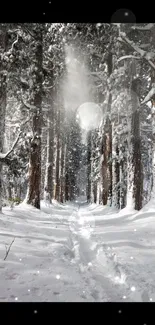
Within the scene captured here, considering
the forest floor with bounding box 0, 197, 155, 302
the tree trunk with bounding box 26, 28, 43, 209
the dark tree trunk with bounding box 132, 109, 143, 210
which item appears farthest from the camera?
the tree trunk with bounding box 26, 28, 43, 209

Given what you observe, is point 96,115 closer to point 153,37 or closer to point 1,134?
point 153,37

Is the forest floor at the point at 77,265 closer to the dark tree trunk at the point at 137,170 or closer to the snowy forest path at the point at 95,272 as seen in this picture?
the snowy forest path at the point at 95,272

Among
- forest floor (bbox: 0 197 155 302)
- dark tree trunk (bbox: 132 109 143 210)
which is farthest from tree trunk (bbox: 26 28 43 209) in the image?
forest floor (bbox: 0 197 155 302)

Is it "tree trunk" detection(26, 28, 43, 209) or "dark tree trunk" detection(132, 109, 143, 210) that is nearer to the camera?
"dark tree trunk" detection(132, 109, 143, 210)

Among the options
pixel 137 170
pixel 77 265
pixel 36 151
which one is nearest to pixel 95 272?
pixel 77 265

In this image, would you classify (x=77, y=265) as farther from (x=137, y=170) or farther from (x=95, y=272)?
(x=137, y=170)

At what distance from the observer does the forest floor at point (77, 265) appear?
5113 millimetres

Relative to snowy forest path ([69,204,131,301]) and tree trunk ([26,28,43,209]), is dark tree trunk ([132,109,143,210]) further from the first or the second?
snowy forest path ([69,204,131,301])

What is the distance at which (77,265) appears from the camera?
6.98m

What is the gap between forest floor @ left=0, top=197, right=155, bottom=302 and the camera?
5.11 meters

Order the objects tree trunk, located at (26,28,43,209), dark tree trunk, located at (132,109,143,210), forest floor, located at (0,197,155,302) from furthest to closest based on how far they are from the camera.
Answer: tree trunk, located at (26,28,43,209) < dark tree trunk, located at (132,109,143,210) < forest floor, located at (0,197,155,302)

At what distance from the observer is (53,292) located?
5.09m

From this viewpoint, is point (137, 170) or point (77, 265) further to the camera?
point (137, 170)

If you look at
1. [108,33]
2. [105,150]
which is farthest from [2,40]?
[105,150]
